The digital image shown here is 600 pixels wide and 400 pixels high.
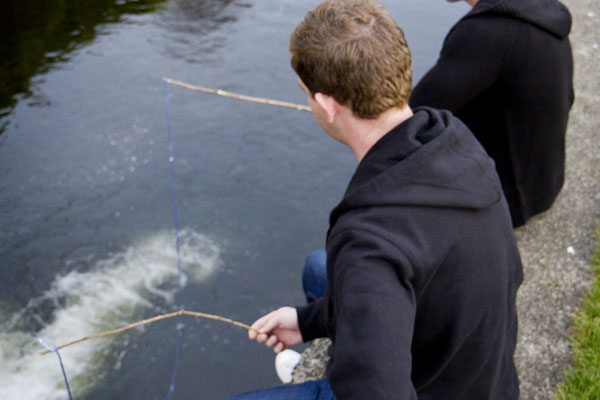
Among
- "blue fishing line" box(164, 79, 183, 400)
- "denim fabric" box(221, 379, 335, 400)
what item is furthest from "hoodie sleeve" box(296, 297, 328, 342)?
"blue fishing line" box(164, 79, 183, 400)

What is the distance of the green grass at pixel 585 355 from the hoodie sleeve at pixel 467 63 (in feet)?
4.33

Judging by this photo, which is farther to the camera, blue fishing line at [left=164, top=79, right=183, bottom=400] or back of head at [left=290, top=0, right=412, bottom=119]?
blue fishing line at [left=164, top=79, right=183, bottom=400]

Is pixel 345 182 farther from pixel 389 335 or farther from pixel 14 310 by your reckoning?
pixel 389 335

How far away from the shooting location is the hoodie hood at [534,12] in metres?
2.32

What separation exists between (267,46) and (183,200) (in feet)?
10.9

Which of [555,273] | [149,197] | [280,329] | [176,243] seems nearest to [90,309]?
[176,243]

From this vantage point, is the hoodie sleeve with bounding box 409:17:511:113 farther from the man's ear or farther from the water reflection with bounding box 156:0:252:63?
the water reflection with bounding box 156:0:252:63

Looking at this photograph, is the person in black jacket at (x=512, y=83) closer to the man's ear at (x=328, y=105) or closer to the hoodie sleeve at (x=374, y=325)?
the man's ear at (x=328, y=105)

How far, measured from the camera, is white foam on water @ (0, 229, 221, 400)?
4.02m

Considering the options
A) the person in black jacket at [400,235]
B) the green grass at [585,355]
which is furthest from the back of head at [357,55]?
the green grass at [585,355]

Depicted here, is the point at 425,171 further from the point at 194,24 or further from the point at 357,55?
the point at 194,24

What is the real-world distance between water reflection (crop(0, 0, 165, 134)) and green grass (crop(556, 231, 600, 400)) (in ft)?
20.8

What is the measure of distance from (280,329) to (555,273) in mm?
1933

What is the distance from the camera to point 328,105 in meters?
1.57
